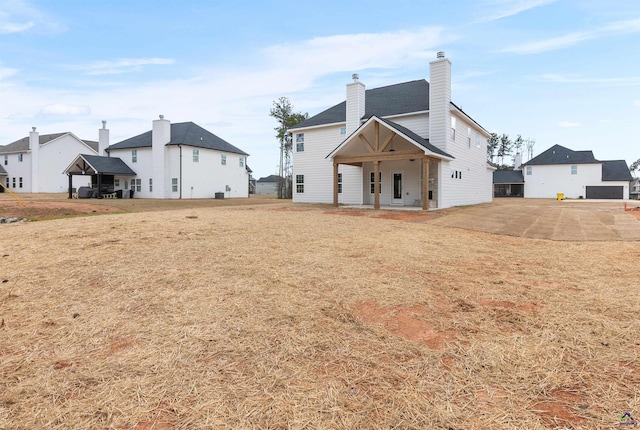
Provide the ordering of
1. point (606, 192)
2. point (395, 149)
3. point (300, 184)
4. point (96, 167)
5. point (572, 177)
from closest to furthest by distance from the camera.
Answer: point (395, 149)
point (300, 184)
point (96, 167)
point (606, 192)
point (572, 177)

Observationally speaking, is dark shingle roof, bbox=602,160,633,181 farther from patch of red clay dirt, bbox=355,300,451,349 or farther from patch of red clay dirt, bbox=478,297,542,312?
patch of red clay dirt, bbox=355,300,451,349

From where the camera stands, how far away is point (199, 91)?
23141 mm

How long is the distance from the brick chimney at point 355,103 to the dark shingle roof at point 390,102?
60 cm

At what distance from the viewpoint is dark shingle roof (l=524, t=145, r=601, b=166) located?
48281 millimetres

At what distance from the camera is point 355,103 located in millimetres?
21844

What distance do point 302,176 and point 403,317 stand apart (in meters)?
21.6

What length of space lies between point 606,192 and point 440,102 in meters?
44.2

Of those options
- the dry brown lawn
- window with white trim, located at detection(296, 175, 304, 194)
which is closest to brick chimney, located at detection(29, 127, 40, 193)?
window with white trim, located at detection(296, 175, 304, 194)

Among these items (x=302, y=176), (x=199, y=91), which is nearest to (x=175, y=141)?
(x=199, y=91)

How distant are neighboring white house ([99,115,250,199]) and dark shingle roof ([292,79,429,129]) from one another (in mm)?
16253

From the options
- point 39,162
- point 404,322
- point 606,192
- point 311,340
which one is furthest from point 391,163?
point 39,162

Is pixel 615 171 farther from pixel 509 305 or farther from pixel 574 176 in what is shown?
pixel 509 305

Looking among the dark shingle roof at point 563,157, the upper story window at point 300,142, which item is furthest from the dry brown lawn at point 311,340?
the dark shingle roof at point 563,157

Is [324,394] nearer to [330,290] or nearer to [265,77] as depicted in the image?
[330,290]
